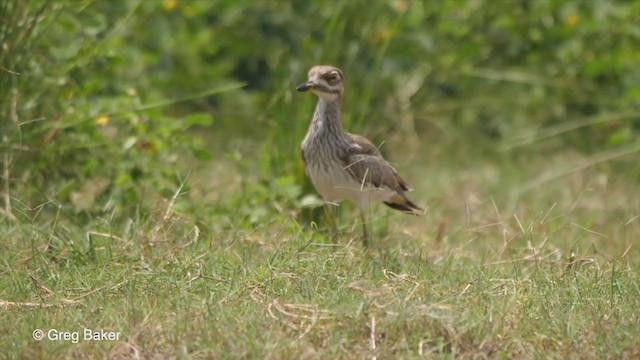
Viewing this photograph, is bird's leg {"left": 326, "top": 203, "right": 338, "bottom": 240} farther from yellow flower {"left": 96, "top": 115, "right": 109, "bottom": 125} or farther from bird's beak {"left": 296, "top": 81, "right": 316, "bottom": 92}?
yellow flower {"left": 96, "top": 115, "right": 109, "bottom": 125}

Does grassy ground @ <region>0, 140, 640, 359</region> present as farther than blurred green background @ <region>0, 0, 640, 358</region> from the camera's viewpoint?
No

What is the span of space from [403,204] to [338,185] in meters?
0.53

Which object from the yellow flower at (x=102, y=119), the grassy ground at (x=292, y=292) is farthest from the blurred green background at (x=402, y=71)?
the grassy ground at (x=292, y=292)

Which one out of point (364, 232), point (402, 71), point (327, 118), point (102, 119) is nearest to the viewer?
point (364, 232)

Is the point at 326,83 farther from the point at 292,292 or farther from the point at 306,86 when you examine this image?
the point at 292,292

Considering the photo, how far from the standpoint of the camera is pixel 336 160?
620 centimetres

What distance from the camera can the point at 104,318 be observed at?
4.60 m

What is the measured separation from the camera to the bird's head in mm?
6320

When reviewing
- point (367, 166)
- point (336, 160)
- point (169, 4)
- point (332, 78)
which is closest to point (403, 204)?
point (367, 166)

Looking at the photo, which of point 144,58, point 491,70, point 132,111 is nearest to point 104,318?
point 132,111

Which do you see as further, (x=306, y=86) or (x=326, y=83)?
(x=326, y=83)

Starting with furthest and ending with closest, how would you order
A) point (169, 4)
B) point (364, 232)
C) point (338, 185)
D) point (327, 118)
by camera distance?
point (169, 4) < point (327, 118) < point (338, 185) < point (364, 232)

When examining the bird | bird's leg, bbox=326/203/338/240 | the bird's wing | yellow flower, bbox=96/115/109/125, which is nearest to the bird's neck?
the bird

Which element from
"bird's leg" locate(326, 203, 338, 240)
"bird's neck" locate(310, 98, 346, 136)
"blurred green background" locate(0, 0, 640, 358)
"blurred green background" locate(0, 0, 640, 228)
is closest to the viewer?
"blurred green background" locate(0, 0, 640, 358)
